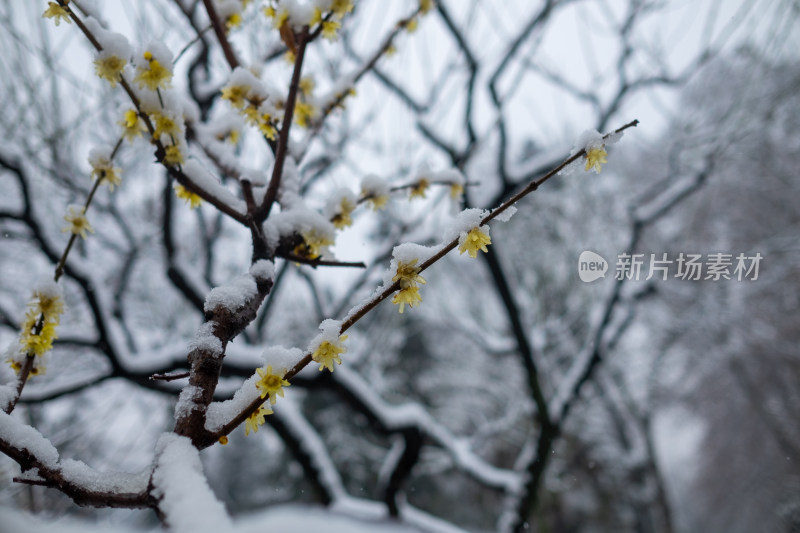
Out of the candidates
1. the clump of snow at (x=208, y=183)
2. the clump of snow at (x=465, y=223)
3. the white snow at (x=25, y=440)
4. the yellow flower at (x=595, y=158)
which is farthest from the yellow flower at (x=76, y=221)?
the yellow flower at (x=595, y=158)

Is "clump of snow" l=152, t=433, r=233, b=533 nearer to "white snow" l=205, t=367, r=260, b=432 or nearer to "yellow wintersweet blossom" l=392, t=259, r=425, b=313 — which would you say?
"white snow" l=205, t=367, r=260, b=432

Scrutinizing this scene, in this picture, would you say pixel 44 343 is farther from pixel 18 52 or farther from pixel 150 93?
pixel 18 52

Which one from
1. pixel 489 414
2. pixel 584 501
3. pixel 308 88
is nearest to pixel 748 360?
pixel 584 501

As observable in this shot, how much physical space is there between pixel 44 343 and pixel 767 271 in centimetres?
1016

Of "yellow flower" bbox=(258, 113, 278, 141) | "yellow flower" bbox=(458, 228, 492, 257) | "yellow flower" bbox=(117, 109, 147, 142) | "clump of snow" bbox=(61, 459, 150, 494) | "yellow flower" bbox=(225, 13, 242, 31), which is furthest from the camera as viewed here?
"yellow flower" bbox=(225, 13, 242, 31)

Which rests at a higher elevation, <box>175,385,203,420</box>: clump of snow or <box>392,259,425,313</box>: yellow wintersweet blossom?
<box>392,259,425,313</box>: yellow wintersweet blossom

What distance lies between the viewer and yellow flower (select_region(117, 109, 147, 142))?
1.00 meters

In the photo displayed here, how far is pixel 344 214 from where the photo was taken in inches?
45.7

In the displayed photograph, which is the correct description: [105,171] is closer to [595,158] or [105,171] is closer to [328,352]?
[328,352]

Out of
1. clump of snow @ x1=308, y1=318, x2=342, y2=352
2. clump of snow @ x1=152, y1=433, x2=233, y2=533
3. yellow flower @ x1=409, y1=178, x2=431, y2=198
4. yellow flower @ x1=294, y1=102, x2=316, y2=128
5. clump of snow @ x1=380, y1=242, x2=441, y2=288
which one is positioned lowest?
clump of snow @ x1=152, y1=433, x2=233, y2=533

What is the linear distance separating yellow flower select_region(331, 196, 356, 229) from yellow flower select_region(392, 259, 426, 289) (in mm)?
421

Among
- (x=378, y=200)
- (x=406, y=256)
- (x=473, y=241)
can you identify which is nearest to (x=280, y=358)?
(x=406, y=256)

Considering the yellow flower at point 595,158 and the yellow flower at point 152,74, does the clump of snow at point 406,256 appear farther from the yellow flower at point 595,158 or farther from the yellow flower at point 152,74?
Result: the yellow flower at point 152,74

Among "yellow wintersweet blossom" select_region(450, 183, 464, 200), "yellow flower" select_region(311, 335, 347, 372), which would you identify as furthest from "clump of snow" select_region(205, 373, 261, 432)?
"yellow wintersweet blossom" select_region(450, 183, 464, 200)
